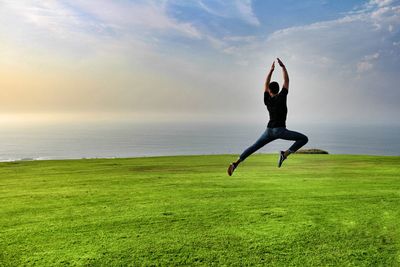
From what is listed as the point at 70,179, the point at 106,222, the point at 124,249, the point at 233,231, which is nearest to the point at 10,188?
the point at 70,179

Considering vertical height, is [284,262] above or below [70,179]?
below

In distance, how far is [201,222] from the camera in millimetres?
12875

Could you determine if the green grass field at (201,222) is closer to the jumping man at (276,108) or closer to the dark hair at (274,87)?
the jumping man at (276,108)

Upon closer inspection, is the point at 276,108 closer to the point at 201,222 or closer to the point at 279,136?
the point at 279,136

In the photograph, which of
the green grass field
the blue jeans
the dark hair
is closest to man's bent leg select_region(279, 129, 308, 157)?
the blue jeans

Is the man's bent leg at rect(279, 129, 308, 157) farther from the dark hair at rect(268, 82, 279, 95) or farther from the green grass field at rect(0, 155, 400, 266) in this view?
the green grass field at rect(0, 155, 400, 266)

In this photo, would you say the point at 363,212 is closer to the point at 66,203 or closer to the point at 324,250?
the point at 324,250

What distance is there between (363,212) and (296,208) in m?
2.67

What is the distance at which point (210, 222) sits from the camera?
12977mm

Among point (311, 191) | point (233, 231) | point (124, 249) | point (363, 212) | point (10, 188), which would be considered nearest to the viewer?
point (124, 249)

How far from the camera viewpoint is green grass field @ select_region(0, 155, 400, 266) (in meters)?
10.3

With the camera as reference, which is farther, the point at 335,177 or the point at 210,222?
the point at 335,177

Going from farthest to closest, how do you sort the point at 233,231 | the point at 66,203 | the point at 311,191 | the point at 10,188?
1. the point at 10,188
2. the point at 311,191
3. the point at 66,203
4. the point at 233,231

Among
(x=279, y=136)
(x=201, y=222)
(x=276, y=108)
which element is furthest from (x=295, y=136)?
(x=201, y=222)
